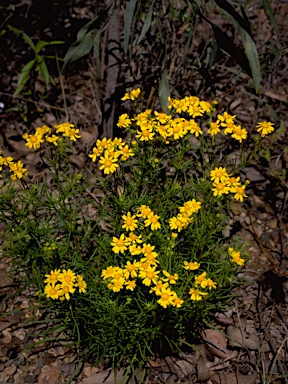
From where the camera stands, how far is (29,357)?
2.55 m

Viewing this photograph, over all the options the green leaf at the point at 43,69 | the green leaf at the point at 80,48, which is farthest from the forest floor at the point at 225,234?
the green leaf at the point at 80,48

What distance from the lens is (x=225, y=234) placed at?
3.26 metres

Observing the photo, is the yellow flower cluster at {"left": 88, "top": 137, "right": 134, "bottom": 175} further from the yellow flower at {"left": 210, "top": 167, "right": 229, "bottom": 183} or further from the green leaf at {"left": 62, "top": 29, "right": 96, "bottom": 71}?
the green leaf at {"left": 62, "top": 29, "right": 96, "bottom": 71}

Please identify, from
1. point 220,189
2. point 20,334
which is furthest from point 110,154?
point 20,334

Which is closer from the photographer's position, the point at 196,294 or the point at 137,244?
the point at 196,294

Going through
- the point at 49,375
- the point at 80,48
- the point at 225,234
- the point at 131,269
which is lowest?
the point at 49,375

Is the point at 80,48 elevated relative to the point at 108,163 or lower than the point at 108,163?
elevated

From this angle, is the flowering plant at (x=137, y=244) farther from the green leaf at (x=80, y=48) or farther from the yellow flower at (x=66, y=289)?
the green leaf at (x=80, y=48)

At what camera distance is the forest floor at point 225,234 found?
2547 millimetres

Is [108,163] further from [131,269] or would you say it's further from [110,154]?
[131,269]

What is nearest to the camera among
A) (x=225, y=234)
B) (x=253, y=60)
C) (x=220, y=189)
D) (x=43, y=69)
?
(x=220, y=189)

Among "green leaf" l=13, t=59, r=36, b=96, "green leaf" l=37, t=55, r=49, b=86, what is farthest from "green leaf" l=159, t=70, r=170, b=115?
"green leaf" l=13, t=59, r=36, b=96

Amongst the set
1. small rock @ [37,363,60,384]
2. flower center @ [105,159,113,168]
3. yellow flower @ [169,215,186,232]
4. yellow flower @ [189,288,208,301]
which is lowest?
small rock @ [37,363,60,384]

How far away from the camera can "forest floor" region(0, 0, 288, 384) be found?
2.55 meters
